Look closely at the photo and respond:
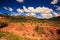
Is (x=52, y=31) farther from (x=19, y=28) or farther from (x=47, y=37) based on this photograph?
(x=19, y=28)

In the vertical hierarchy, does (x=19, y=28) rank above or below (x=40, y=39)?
above

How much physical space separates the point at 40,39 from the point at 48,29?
17.4ft

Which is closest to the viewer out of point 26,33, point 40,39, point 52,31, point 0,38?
point 0,38

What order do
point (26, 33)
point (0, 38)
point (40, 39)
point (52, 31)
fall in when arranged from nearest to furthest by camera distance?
point (0, 38)
point (40, 39)
point (26, 33)
point (52, 31)

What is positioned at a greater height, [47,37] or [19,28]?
[19,28]

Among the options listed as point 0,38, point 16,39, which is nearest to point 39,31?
point 16,39

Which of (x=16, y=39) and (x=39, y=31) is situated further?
(x=39, y=31)

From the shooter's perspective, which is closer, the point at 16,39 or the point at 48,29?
the point at 16,39

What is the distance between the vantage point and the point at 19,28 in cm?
3070

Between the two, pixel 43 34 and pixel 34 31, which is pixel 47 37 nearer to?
pixel 43 34

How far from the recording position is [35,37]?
90.1 ft

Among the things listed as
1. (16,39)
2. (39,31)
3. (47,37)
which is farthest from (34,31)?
(16,39)

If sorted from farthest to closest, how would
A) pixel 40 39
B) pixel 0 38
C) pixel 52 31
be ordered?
pixel 52 31 < pixel 40 39 < pixel 0 38

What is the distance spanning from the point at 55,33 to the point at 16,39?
10171 mm
